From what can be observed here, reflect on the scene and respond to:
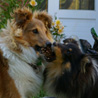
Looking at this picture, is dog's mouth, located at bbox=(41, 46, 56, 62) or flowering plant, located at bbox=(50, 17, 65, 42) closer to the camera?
dog's mouth, located at bbox=(41, 46, 56, 62)

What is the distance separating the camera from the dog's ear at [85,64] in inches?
144

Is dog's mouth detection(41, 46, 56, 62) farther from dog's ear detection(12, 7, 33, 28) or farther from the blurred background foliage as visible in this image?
the blurred background foliage

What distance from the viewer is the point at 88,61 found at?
12.0 feet

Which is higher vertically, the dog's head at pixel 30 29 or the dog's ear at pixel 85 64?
the dog's head at pixel 30 29

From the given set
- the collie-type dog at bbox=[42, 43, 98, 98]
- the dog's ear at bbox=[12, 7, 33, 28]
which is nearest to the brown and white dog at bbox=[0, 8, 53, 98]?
the dog's ear at bbox=[12, 7, 33, 28]

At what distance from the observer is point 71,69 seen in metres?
3.81

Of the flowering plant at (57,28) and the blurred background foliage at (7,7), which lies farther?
the blurred background foliage at (7,7)

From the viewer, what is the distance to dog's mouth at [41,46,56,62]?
3797 mm

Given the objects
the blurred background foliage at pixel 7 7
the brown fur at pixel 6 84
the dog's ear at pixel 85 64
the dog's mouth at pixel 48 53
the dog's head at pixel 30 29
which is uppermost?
the blurred background foliage at pixel 7 7

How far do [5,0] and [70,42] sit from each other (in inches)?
98.6

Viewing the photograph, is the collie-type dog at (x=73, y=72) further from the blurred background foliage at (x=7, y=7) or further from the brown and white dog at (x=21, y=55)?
the blurred background foliage at (x=7, y=7)

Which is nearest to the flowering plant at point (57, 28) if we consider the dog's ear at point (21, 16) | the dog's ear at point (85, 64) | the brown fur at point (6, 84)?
the dog's ear at point (21, 16)

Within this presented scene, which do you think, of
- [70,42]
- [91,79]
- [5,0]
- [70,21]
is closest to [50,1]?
[70,21]

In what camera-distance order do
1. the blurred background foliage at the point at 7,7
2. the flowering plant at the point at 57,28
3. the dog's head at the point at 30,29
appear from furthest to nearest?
the blurred background foliage at the point at 7,7 → the flowering plant at the point at 57,28 → the dog's head at the point at 30,29
